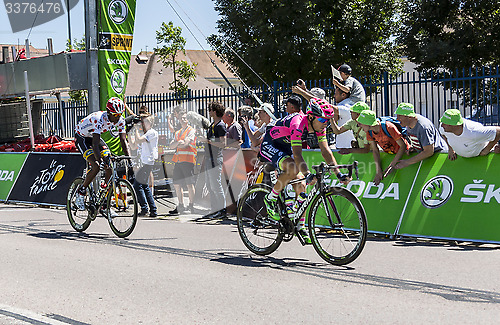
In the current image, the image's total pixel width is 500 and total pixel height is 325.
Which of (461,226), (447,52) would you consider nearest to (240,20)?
(447,52)

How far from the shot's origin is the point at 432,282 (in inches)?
254

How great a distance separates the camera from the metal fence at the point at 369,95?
12980mm

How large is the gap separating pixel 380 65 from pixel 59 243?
30253 mm

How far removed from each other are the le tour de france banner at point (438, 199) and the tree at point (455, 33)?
23.0m

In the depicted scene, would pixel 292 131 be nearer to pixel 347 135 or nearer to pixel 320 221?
pixel 320 221

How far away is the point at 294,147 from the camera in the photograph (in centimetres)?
757

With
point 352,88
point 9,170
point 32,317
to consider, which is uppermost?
point 352,88

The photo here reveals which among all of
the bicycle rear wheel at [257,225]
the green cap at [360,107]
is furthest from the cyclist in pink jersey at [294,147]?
the green cap at [360,107]

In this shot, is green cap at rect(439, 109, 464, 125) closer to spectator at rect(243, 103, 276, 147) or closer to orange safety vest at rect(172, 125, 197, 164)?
spectator at rect(243, 103, 276, 147)

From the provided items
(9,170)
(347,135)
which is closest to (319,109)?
(347,135)

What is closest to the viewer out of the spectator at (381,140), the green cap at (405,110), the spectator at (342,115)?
the green cap at (405,110)

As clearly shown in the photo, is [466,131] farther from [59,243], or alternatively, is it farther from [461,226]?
[59,243]

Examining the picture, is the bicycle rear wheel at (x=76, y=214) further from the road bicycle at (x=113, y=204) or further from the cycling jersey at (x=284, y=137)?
the cycling jersey at (x=284, y=137)

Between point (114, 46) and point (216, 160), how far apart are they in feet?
13.7
